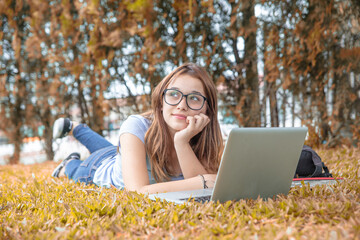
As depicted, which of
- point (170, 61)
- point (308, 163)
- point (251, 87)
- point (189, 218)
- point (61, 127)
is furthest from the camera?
point (170, 61)

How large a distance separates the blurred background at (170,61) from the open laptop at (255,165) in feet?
7.84

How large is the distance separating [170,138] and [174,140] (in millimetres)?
282

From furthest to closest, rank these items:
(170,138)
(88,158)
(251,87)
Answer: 1. (251,87)
2. (88,158)
3. (170,138)

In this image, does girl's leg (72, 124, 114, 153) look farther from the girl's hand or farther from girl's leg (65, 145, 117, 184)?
the girl's hand

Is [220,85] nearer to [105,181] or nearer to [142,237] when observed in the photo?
[105,181]

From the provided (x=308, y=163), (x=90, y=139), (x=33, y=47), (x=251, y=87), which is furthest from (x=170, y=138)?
(x=33, y=47)

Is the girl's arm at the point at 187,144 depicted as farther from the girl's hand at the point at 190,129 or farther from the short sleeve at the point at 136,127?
the short sleeve at the point at 136,127

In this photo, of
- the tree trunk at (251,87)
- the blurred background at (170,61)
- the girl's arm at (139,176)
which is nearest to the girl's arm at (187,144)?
the girl's arm at (139,176)

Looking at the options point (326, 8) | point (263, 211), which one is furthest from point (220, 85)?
point (263, 211)

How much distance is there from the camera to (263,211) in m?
1.21

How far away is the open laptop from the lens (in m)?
1.16

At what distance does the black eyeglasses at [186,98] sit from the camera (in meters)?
1.73

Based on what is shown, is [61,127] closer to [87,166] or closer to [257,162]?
[87,166]

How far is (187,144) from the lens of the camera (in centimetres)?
170
